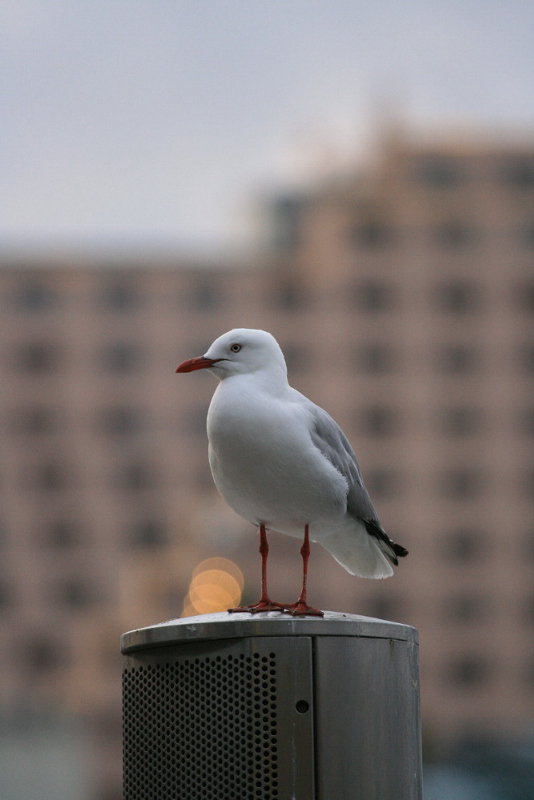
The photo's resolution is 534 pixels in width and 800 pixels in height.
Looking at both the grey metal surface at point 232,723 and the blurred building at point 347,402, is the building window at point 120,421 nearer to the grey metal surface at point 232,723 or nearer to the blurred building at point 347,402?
the blurred building at point 347,402

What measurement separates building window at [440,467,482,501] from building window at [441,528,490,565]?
180cm

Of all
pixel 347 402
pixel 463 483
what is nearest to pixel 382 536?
pixel 347 402

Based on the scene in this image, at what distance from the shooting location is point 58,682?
5816cm

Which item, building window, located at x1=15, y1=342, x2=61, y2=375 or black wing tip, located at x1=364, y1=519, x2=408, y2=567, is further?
building window, located at x1=15, y1=342, x2=61, y2=375

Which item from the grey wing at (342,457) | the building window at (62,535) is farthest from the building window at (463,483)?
the grey wing at (342,457)

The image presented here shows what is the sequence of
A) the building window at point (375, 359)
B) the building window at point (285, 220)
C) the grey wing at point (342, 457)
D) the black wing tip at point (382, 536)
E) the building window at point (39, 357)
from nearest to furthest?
1. the grey wing at point (342, 457)
2. the black wing tip at point (382, 536)
3. the building window at point (375, 359)
4. the building window at point (39, 357)
5. the building window at point (285, 220)

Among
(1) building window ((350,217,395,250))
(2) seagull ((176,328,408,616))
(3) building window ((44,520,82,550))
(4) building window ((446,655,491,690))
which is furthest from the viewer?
(1) building window ((350,217,395,250))

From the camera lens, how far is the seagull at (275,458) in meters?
4.35

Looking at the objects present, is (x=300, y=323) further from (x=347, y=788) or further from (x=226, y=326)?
(x=347, y=788)

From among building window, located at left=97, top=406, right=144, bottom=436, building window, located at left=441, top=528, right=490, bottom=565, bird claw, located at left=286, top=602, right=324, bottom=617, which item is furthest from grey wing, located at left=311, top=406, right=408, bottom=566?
building window, located at left=97, top=406, right=144, bottom=436

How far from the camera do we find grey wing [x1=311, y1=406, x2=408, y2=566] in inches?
181

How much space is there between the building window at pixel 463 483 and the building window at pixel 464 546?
71.0 inches

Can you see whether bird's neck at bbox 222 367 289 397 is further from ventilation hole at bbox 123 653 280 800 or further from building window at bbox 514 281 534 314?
building window at bbox 514 281 534 314

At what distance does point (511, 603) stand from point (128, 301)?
25.4m
